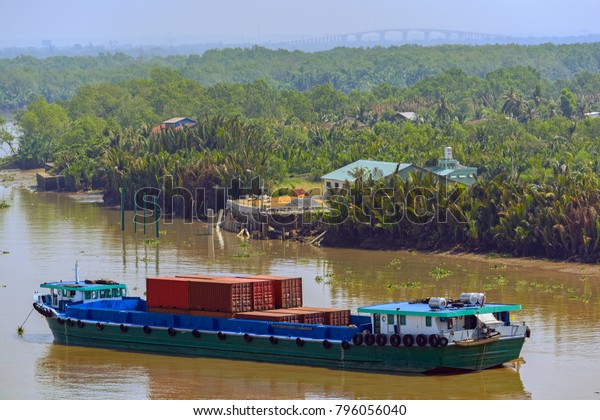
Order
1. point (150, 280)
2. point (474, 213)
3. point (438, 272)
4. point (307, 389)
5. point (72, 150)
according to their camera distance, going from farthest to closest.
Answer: point (72, 150) → point (474, 213) → point (438, 272) → point (150, 280) → point (307, 389)

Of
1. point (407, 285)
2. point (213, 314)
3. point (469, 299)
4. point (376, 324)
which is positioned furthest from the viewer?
point (407, 285)

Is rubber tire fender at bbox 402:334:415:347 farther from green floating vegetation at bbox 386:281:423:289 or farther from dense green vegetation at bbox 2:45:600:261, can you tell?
dense green vegetation at bbox 2:45:600:261

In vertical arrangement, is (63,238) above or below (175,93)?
below

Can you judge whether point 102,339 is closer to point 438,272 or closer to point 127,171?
point 438,272

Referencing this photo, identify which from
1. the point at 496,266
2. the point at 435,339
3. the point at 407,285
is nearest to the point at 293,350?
the point at 435,339

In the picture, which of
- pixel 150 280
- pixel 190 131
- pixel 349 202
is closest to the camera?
pixel 150 280

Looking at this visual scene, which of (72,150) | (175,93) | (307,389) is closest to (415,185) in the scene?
(307,389)

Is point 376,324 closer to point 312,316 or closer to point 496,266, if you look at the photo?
point 312,316

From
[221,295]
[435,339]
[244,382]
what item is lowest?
[244,382]

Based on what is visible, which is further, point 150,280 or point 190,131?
point 190,131
